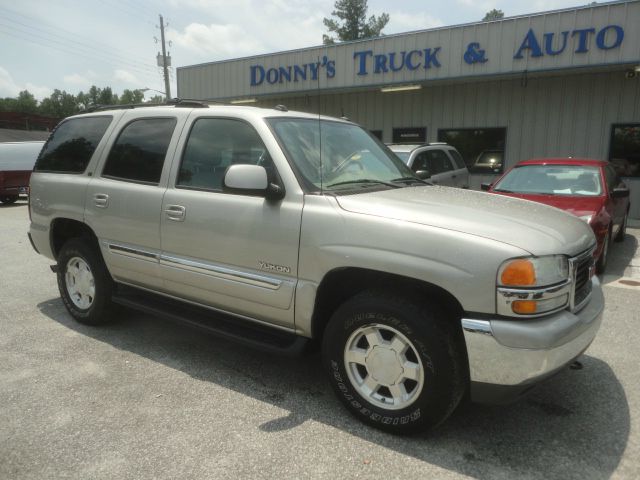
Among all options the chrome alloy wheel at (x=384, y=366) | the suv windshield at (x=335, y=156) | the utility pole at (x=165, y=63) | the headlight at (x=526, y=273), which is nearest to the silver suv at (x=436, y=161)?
the suv windshield at (x=335, y=156)

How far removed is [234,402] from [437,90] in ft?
40.3

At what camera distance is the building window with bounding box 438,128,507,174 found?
42.7 ft

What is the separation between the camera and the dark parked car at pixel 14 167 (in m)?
16.2

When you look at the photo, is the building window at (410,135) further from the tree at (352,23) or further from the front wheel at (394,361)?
the tree at (352,23)

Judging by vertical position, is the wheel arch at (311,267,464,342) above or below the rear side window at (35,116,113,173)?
below

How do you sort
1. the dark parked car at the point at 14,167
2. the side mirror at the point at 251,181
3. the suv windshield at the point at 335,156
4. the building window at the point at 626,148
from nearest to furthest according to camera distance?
the side mirror at the point at 251,181
the suv windshield at the point at 335,156
the building window at the point at 626,148
the dark parked car at the point at 14,167

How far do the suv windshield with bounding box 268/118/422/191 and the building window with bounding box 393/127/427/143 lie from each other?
1063 cm

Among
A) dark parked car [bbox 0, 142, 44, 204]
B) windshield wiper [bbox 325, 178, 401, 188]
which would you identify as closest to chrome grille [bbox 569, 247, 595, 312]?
windshield wiper [bbox 325, 178, 401, 188]

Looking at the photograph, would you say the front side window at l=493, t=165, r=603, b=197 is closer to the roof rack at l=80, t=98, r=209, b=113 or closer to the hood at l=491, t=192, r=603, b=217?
the hood at l=491, t=192, r=603, b=217

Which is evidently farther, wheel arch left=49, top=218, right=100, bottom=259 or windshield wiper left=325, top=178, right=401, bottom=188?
wheel arch left=49, top=218, right=100, bottom=259

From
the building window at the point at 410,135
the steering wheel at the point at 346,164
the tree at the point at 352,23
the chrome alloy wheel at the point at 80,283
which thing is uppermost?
the tree at the point at 352,23

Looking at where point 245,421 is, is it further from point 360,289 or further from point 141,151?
point 141,151

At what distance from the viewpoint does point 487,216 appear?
105 inches

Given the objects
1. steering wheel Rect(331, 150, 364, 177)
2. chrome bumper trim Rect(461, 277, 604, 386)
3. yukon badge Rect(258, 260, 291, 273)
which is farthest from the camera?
steering wheel Rect(331, 150, 364, 177)
